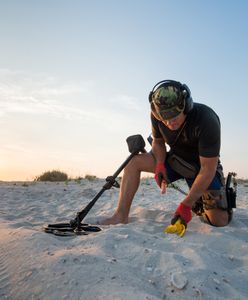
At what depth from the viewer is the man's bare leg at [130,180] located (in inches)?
184

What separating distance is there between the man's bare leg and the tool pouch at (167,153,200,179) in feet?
0.74

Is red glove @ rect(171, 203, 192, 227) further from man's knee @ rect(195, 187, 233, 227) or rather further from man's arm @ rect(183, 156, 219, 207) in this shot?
man's knee @ rect(195, 187, 233, 227)

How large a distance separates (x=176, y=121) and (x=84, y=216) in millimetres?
1279

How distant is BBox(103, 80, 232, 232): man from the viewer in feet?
12.8

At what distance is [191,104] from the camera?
13.0 feet

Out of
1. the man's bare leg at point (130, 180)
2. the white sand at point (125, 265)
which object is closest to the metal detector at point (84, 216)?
the man's bare leg at point (130, 180)

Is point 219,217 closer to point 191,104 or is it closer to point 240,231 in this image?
point 240,231

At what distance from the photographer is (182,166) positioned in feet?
15.0

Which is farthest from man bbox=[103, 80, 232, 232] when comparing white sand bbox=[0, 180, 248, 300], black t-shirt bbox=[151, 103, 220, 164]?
white sand bbox=[0, 180, 248, 300]

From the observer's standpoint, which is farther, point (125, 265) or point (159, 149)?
point (159, 149)

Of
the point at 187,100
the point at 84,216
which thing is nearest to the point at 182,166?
the point at 187,100

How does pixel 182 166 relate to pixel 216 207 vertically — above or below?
above

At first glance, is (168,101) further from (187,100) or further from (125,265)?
(125,265)

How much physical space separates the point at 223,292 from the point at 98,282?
2.48 feet
